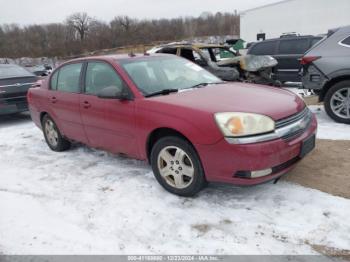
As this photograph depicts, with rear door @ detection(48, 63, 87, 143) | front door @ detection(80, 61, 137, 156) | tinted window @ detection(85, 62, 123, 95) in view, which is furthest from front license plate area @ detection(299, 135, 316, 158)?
rear door @ detection(48, 63, 87, 143)

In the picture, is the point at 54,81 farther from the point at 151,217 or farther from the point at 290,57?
the point at 290,57

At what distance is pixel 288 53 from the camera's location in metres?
10.9

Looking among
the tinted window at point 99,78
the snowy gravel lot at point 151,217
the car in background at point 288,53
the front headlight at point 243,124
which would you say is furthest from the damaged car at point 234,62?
the front headlight at point 243,124

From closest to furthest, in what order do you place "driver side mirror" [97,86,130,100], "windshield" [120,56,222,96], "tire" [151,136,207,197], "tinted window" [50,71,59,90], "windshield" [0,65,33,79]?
1. "tire" [151,136,207,197]
2. "driver side mirror" [97,86,130,100]
3. "windshield" [120,56,222,96]
4. "tinted window" [50,71,59,90]
5. "windshield" [0,65,33,79]

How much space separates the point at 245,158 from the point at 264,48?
8978 millimetres

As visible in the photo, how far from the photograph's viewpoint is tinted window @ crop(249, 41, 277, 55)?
1124 cm

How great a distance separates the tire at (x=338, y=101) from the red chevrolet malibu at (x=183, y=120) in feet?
7.81

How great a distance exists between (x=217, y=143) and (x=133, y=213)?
1134 millimetres

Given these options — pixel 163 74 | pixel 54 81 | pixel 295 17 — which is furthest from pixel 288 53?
pixel 295 17

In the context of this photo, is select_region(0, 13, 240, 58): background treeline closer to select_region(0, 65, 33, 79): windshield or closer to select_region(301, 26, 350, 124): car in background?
select_region(0, 65, 33, 79): windshield

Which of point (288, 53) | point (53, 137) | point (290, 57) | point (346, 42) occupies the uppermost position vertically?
point (346, 42)

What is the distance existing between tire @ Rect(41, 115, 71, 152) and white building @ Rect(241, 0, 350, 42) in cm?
2663

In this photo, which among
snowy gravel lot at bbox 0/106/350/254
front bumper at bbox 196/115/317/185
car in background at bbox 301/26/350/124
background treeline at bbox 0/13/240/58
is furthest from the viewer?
background treeline at bbox 0/13/240/58

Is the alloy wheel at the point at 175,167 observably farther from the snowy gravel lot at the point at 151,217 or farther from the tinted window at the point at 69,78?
the tinted window at the point at 69,78
